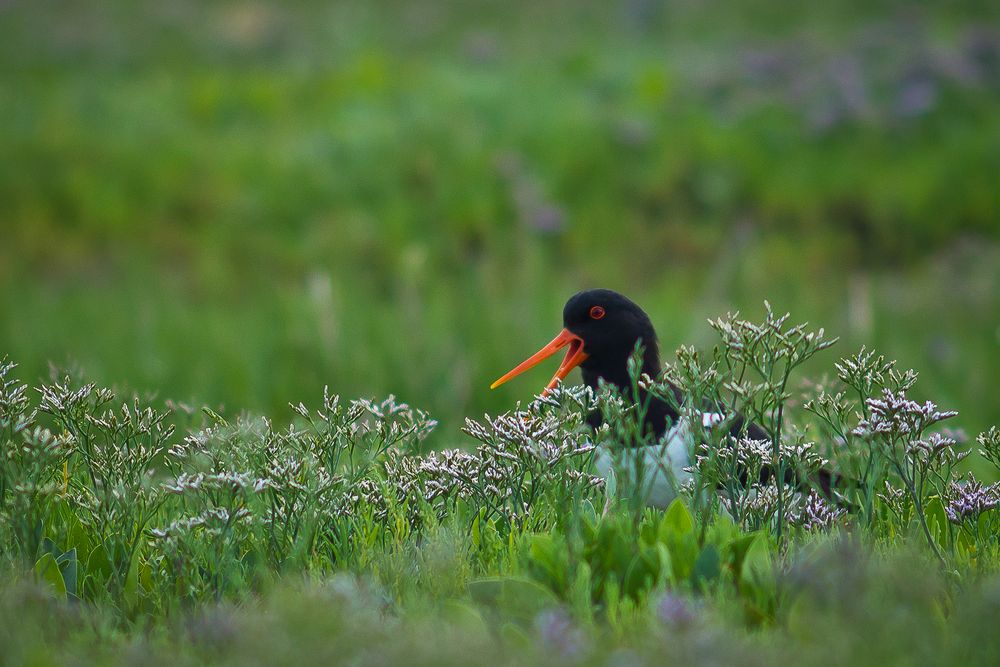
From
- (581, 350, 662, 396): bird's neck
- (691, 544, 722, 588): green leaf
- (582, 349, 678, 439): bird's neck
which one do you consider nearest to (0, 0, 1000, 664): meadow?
(691, 544, 722, 588): green leaf

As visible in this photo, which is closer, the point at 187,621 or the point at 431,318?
the point at 187,621

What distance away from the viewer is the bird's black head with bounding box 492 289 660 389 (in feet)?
13.1

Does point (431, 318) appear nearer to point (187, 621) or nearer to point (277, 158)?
point (277, 158)

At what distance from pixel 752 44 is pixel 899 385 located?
36.2ft

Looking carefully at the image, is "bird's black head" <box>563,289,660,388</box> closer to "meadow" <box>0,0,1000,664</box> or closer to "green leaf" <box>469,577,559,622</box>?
"meadow" <box>0,0,1000,664</box>

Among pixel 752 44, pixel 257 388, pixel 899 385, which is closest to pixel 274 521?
pixel 899 385

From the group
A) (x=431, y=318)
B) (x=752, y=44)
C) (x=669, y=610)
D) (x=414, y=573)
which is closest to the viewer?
(x=669, y=610)

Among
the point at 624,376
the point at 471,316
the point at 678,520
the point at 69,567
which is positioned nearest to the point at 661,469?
the point at 678,520

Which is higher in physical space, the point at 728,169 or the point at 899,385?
the point at 728,169

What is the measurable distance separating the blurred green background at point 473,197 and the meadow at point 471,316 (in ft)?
0.13

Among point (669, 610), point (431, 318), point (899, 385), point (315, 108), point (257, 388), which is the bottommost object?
point (669, 610)

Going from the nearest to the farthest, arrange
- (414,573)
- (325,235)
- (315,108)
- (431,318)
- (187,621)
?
(187,621), (414,573), (431,318), (325,235), (315,108)

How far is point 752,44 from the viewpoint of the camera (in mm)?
13016

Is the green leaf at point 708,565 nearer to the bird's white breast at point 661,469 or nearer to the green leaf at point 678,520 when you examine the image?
the green leaf at point 678,520
